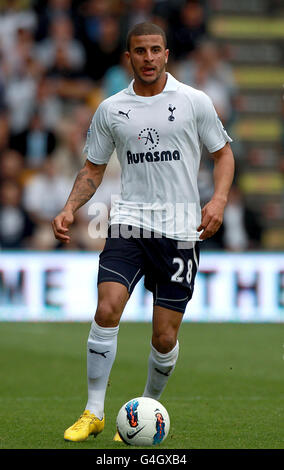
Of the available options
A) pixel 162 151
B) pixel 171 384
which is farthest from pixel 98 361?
pixel 171 384

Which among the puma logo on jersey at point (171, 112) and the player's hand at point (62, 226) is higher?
the puma logo on jersey at point (171, 112)

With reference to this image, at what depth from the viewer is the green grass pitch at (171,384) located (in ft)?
20.4

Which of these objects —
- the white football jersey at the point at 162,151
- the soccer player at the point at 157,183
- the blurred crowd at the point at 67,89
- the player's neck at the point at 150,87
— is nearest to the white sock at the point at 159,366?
the soccer player at the point at 157,183

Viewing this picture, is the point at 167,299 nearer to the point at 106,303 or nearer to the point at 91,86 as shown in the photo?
the point at 106,303

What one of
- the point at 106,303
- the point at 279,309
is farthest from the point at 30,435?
the point at 279,309

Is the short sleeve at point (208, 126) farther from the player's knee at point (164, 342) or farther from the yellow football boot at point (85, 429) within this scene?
the yellow football boot at point (85, 429)

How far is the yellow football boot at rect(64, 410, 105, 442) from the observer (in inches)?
233

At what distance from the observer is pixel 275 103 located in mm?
19094

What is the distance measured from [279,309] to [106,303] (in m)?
8.41

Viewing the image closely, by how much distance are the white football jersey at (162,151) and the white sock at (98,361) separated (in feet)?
2.31

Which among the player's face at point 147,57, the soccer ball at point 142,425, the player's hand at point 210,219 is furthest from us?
the player's face at point 147,57

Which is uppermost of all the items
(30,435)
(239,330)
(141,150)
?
(141,150)
